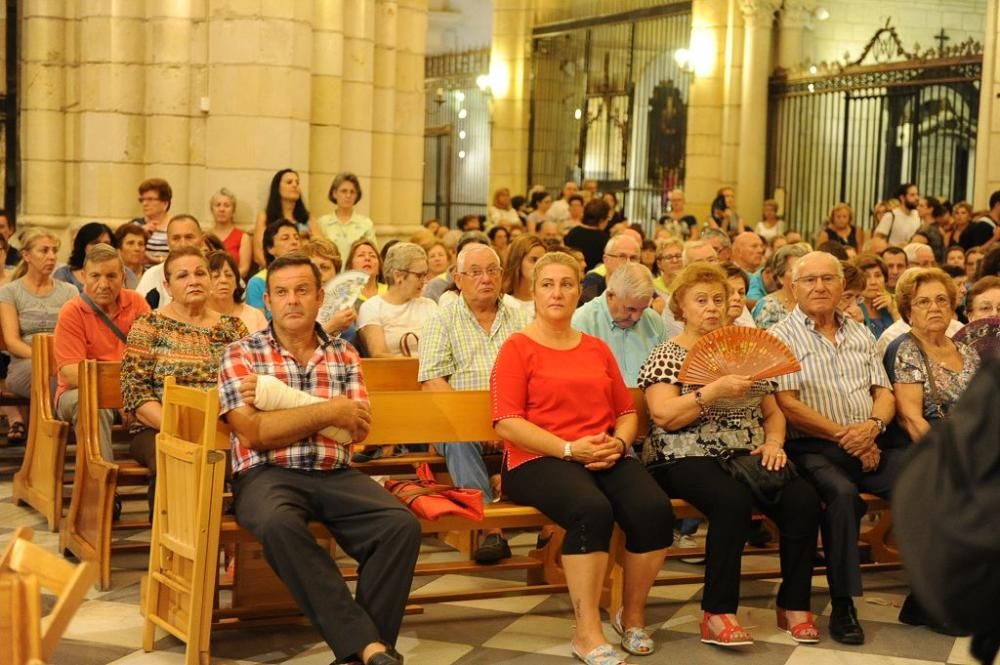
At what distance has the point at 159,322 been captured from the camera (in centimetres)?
586

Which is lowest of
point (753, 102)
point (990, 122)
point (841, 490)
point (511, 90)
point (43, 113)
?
point (841, 490)

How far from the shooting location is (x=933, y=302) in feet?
19.6

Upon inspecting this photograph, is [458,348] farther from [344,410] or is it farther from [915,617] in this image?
[915,617]

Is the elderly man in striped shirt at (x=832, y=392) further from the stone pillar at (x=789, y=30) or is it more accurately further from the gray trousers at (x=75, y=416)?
the stone pillar at (x=789, y=30)

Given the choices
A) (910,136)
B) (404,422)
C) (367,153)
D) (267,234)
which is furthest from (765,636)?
Answer: (910,136)

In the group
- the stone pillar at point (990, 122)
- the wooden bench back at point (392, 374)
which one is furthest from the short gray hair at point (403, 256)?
the stone pillar at point (990, 122)

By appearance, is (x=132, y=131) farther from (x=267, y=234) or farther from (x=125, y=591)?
(x=125, y=591)

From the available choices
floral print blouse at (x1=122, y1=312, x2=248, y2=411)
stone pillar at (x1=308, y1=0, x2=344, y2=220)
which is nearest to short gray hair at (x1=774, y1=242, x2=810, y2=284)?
floral print blouse at (x1=122, y1=312, x2=248, y2=411)

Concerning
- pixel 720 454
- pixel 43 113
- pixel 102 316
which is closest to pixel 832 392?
pixel 720 454

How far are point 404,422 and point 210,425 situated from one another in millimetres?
936

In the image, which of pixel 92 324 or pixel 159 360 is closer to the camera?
pixel 159 360

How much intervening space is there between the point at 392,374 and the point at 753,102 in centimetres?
1211

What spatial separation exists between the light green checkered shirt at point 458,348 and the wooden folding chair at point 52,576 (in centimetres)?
324

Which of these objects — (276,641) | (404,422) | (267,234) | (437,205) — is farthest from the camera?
(437,205)
